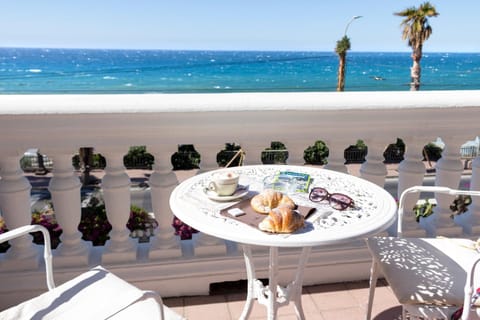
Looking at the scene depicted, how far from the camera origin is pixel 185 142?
76.9 inches

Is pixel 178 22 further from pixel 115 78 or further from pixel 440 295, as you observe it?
pixel 440 295

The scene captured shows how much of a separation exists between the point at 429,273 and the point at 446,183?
93cm

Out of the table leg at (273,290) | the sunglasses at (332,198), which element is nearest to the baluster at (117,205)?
the table leg at (273,290)

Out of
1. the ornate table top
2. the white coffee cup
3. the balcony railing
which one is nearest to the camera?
the ornate table top

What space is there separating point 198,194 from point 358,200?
25.4 inches

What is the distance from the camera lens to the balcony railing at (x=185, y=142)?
Result: 1830mm

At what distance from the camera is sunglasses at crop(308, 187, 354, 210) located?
1.49m

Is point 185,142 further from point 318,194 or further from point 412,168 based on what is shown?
point 412,168

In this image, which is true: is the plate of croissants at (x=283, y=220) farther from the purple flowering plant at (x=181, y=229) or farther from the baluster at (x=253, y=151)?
the purple flowering plant at (x=181, y=229)

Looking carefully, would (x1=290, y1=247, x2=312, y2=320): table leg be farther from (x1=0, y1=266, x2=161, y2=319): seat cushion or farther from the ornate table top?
(x1=0, y1=266, x2=161, y2=319): seat cushion

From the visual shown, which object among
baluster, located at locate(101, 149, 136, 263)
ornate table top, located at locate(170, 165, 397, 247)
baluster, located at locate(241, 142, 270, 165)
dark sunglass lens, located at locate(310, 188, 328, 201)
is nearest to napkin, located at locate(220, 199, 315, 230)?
ornate table top, located at locate(170, 165, 397, 247)

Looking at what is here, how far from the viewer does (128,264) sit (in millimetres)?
2236

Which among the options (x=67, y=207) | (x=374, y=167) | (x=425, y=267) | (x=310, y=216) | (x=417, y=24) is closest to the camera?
(x=310, y=216)

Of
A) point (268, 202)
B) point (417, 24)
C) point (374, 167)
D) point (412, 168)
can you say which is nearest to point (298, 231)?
point (268, 202)
